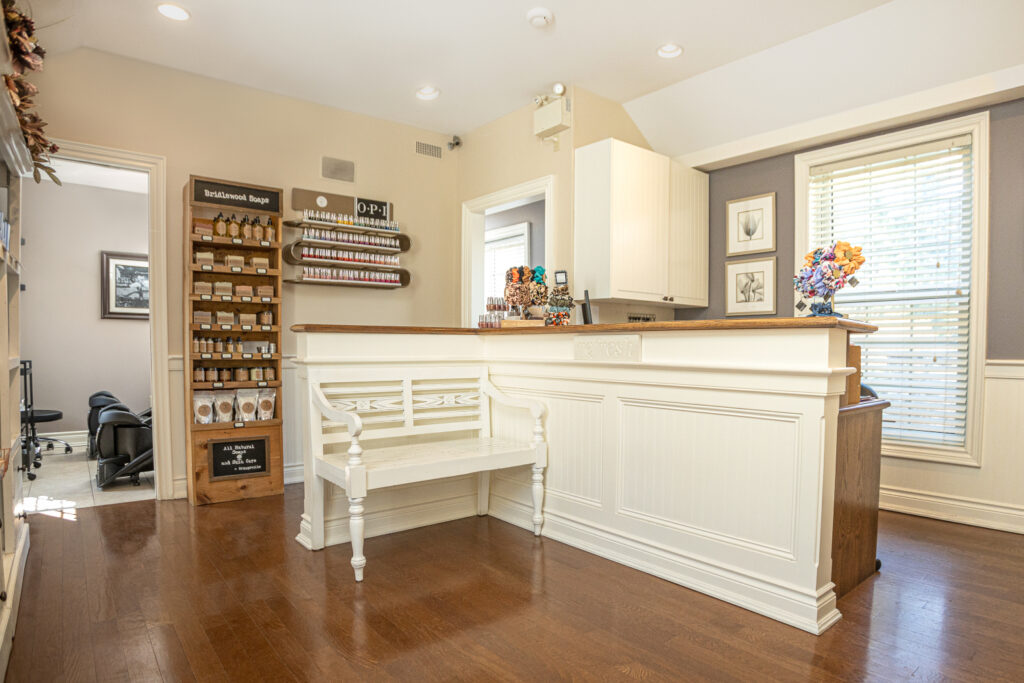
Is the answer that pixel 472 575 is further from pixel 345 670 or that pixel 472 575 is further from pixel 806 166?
pixel 806 166

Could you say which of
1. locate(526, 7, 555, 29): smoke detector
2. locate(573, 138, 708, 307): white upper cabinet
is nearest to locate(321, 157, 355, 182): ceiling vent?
locate(573, 138, 708, 307): white upper cabinet

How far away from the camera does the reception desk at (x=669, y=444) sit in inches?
87.0

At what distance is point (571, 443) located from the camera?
3.13 meters

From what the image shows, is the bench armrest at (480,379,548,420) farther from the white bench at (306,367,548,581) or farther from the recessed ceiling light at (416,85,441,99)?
Answer: the recessed ceiling light at (416,85,441,99)

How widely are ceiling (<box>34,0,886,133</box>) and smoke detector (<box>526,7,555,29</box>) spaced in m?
0.03

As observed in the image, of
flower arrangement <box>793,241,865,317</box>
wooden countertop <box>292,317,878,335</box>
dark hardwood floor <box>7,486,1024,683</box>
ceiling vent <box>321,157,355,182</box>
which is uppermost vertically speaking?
ceiling vent <box>321,157,355,182</box>

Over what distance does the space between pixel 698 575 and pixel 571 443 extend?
90cm

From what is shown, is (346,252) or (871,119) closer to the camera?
(871,119)

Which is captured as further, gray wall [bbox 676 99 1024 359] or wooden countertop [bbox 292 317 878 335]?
gray wall [bbox 676 99 1024 359]

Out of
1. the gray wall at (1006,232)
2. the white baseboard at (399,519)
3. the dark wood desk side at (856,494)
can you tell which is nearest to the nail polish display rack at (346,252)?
the white baseboard at (399,519)

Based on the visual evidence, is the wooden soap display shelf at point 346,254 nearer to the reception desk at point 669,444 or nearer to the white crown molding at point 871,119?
the reception desk at point 669,444

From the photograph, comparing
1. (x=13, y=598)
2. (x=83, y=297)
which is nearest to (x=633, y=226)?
(x=13, y=598)

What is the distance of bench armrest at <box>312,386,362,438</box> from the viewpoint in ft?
8.73

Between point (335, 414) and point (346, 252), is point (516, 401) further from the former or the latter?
point (346, 252)
